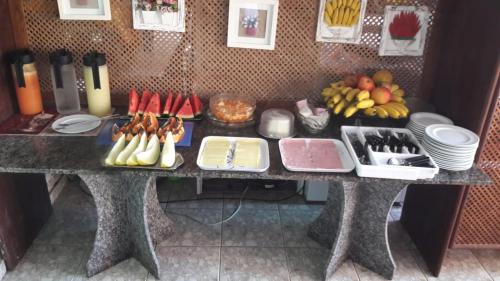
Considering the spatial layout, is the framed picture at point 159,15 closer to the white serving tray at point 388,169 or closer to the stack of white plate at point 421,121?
the white serving tray at point 388,169

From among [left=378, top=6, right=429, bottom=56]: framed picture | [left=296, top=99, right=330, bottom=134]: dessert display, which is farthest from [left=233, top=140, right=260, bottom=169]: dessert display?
[left=378, top=6, right=429, bottom=56]: framed picture

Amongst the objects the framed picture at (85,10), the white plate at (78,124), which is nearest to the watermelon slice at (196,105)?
the white plate at (78,124)

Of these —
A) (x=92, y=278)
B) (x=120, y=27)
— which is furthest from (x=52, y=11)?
(x=92, y=278)

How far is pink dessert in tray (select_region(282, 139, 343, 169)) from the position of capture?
1688 millimetres

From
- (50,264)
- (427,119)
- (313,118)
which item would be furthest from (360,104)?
(50,264)

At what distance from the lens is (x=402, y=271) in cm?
202

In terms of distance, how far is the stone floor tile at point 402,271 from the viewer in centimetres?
197

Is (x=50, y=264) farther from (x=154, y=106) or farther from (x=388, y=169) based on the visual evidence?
(x=388, y=169)

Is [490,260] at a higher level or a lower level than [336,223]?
lower

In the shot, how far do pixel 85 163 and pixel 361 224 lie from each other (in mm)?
1249

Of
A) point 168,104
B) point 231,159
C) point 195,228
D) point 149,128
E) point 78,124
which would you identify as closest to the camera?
point 231,159

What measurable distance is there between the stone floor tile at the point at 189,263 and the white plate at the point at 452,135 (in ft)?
3.79

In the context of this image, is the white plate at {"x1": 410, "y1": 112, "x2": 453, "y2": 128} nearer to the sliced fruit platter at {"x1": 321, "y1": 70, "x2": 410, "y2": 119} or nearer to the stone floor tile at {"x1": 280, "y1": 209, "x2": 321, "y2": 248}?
the sliced fruit platter at {"x1": 321, "y1": 70, "x2": 410, "y2": 119}

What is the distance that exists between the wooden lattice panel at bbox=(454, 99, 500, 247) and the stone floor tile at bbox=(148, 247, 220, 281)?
47.1 inches
